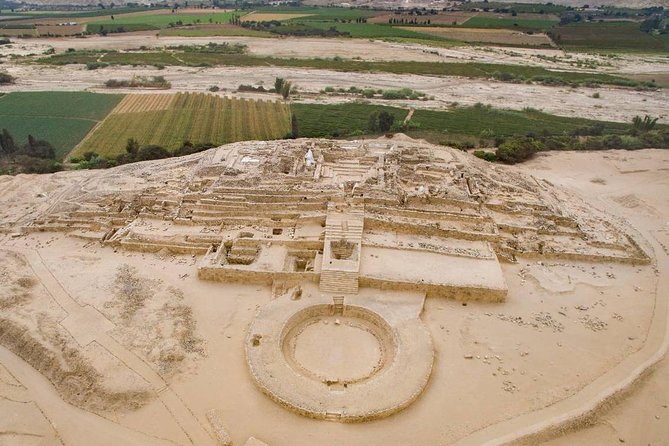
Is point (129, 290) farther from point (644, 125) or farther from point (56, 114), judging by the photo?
point (644, 125)

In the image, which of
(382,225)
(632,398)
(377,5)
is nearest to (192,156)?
(382,225)

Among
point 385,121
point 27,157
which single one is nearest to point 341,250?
point 385,121

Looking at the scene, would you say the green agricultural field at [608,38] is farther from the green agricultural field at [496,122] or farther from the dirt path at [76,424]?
the dirt path at [76,424]

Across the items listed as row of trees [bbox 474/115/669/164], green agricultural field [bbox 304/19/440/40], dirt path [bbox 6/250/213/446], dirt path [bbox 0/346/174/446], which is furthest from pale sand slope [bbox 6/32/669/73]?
dirt path [bbox 0/346/174/446]

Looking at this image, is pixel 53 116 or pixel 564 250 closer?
pixel 564 250

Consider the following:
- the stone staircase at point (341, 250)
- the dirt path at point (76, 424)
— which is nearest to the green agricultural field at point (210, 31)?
the stone staircase at point (341, 250)

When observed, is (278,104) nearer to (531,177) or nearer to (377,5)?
(531,177)
